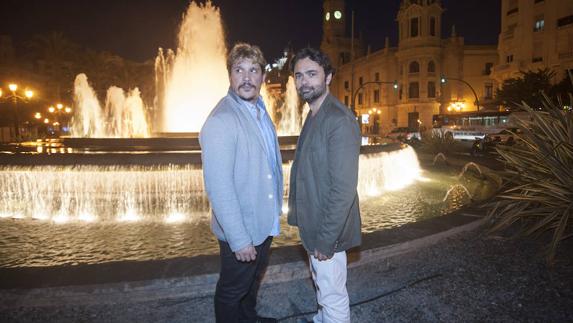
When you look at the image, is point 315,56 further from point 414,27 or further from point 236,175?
point 414,27

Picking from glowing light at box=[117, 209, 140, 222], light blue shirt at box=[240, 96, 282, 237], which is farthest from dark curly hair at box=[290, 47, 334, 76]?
glowing light at box=[117, 209, 140, 222]

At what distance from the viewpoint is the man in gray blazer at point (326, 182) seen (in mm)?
2551

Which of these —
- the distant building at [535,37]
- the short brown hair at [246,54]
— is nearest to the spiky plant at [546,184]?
the short brown hair at [246,54]

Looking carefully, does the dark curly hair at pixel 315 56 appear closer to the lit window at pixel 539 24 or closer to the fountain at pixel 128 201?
the fountain at pixel 128 201

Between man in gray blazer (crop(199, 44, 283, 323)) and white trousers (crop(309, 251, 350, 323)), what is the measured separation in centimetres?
47

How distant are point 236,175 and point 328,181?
0.65m

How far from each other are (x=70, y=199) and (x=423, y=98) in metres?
56.1

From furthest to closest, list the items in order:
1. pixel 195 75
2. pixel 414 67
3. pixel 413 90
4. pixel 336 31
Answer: pixel 336 31
pixel 413 90
pixel 414 67
pixel 195 75

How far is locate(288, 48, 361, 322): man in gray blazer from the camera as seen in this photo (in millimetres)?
2551

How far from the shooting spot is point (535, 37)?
1607 inches

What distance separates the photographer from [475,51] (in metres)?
56.4

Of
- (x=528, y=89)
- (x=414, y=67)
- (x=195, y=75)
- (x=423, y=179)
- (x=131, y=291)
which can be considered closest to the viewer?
(x=131, y=291)

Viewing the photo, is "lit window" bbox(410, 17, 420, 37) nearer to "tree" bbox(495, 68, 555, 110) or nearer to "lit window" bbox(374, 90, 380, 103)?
"lit window" bbox(374, 90, 380, 103)

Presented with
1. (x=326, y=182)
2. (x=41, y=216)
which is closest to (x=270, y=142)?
(x=326, y=182)
